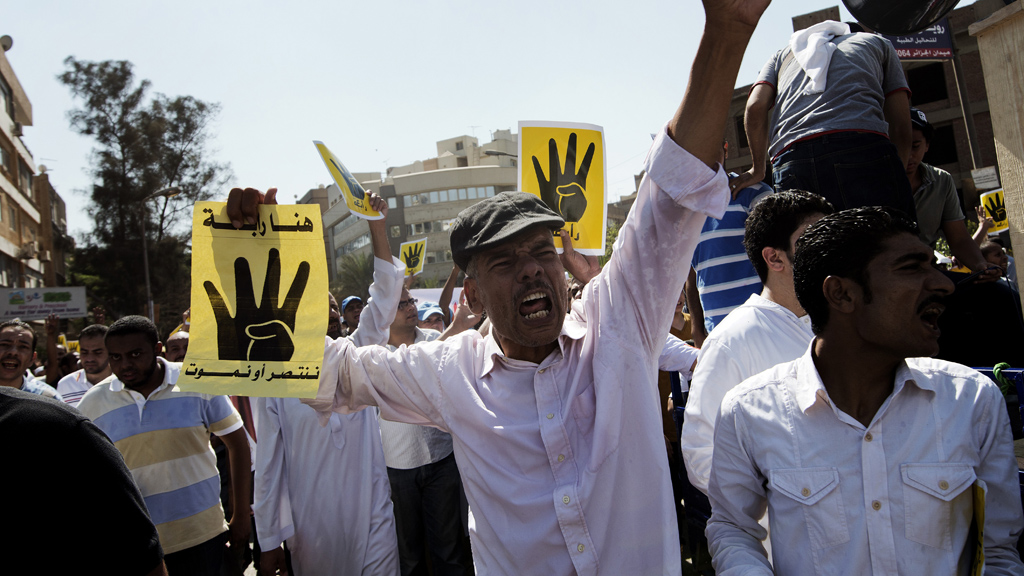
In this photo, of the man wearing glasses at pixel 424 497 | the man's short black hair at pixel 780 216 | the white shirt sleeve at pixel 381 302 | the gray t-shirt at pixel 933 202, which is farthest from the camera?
the man wearing glasses at pixel 424 497

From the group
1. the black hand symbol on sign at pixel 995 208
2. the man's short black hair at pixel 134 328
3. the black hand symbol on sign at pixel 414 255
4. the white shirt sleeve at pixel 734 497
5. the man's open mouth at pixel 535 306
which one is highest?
the black hand symbol on sign at pixel 414 255

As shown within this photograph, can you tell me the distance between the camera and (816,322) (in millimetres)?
2004

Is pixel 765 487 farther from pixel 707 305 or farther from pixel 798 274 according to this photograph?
pixel 707 305

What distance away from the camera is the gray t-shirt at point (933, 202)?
12.5 feet

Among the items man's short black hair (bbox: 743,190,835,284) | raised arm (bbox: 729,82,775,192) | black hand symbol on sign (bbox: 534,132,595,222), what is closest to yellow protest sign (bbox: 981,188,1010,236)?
black hand symbol on sign (bbox: 534,132,595,222)

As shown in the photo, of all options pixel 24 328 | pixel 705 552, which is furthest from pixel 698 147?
pixel 24 328

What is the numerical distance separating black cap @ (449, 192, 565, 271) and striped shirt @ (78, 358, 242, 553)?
2.82 m

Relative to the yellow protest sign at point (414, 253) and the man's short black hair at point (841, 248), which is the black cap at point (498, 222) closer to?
the man's short black hair at point (841, 248)

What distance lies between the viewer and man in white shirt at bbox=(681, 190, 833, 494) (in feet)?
7.72

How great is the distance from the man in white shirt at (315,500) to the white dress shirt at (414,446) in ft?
2.05

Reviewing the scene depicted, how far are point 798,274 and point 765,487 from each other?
2.02 feet

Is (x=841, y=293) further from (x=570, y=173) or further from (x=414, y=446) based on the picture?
(x=414, y=446)

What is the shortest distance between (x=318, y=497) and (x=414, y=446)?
882 mm

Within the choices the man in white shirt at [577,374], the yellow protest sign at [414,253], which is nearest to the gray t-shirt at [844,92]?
the man in white shirt at [577,374]
